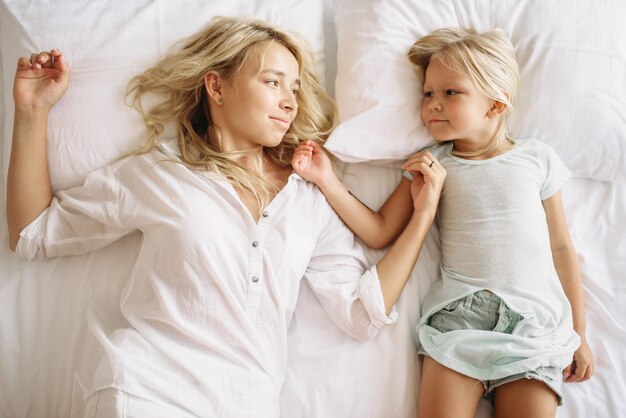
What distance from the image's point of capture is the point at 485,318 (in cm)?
121

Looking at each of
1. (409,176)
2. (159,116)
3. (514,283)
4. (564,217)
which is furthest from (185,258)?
(564,217)

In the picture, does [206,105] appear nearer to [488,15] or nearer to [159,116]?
[159,116]

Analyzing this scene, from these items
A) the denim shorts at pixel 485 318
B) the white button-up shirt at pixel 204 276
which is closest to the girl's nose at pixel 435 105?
the white button-up shirt at pixel 204 276

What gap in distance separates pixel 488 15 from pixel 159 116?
966mm

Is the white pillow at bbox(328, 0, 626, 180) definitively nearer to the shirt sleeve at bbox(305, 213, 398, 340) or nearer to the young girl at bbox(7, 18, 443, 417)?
the young girl at bbox(7, 18, 443, 417)

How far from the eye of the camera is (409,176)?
138 cm

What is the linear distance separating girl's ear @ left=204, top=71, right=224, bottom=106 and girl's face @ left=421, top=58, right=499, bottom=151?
1.78 feet

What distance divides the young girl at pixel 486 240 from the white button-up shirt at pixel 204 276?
0.13 metres

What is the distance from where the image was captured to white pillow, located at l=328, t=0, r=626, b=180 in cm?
138

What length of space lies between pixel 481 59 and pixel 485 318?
643 mm

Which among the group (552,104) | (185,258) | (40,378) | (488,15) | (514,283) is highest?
(488,15)

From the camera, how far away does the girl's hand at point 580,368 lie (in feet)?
4.03

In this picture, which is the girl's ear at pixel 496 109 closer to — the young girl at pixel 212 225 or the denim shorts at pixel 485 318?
the young girl at pixel 212 225

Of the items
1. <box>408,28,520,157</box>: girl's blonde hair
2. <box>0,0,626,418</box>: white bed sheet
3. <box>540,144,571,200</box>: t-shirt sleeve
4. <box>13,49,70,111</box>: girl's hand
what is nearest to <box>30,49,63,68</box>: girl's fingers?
<box>13,49,70,111</box>: girl's hand
